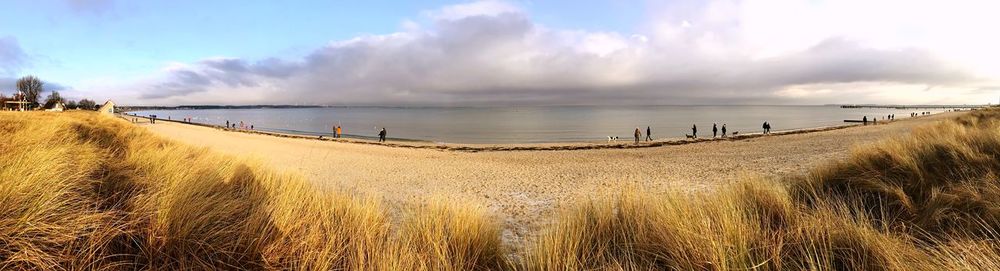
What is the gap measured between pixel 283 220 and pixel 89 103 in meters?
156

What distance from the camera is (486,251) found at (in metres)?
3.28

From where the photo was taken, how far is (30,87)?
7262cm

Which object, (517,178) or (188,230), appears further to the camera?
(517,178)

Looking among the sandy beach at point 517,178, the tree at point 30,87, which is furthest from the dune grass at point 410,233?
the tree at point 30,87

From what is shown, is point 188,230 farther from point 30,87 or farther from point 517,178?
point 30,87

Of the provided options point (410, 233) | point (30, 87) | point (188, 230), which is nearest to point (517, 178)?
point (410, 233)

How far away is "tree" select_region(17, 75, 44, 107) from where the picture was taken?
7025 cm

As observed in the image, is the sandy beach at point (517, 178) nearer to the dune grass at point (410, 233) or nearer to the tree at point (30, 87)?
the dune grass at point (410, 233)

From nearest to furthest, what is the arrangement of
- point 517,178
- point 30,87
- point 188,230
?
point 188,230 < point 517,178 < point 30,87

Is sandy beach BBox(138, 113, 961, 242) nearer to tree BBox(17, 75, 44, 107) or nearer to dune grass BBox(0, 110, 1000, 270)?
dune grass BBox(0, 110, 1000, 270)

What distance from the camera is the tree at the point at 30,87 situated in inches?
2766

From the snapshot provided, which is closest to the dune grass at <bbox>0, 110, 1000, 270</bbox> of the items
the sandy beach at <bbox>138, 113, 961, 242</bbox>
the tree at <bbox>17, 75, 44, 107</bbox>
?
the sandy beach at <bbox>138, 113, 961, 242</bbox>

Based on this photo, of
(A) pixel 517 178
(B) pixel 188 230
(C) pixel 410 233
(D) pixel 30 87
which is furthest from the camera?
(D) pixel 30 87

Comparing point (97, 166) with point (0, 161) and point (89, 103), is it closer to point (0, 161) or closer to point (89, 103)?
point (0, 161)
